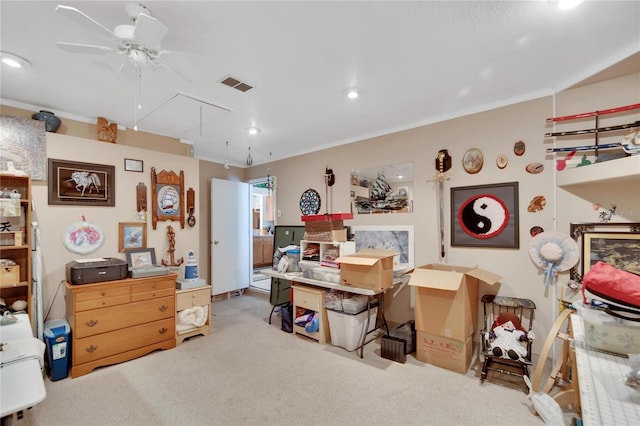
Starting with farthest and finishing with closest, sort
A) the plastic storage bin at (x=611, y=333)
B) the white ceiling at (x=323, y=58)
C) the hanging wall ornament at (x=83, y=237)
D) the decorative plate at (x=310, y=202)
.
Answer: the decorative plate at (x=310, y=202), the hanging wall ornament at (x=83, y=237), the white ceiling at (x=323, y=58), the plastic storage bin at (x=611, y=333)

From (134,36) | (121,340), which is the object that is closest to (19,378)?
(134,36)

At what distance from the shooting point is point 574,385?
1986 millimetres

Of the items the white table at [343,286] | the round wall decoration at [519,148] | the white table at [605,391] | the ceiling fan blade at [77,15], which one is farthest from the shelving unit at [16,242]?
the round wall decoration at [519,148]

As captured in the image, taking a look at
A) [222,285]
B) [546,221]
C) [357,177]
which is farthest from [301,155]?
[546,221]

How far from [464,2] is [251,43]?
1.29m

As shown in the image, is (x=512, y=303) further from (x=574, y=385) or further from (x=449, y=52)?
(x=449, y=52)

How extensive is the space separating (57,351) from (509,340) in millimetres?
3795

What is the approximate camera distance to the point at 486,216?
3029 millimetres

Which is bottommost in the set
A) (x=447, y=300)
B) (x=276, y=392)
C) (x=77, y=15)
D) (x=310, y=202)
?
(x=276, y=392)

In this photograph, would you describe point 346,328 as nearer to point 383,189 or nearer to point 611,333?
point 383,189

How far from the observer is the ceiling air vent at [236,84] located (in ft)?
8.09

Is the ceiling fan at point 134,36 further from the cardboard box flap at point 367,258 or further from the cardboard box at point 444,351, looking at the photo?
the cardboard box at point 444,351

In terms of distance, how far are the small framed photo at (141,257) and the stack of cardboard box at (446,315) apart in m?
2.91

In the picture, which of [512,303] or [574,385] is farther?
[512,303]
